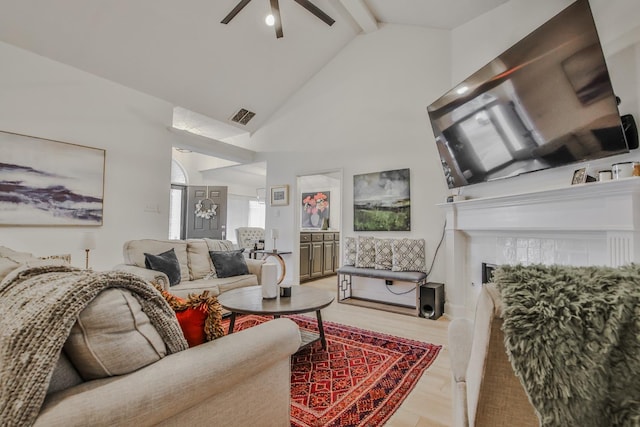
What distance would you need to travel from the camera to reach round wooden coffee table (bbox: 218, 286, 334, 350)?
2020mm

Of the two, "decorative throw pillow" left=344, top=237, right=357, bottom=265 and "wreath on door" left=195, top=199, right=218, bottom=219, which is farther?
"wreath on door" left=195, top=199, right=218, bottom=219

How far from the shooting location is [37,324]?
0.70 metres

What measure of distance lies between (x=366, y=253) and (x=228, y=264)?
1858 millimetres

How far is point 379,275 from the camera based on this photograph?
3.70 metres

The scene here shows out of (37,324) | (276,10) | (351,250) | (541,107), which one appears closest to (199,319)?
(37,324)

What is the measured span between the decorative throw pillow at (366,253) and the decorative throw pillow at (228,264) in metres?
1.55

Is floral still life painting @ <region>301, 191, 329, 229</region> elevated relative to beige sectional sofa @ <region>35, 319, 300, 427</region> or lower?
elevated

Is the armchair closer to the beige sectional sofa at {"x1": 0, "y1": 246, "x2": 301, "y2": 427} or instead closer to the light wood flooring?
the beige sectional sofa at {"x1": 0, "y1": 246, "x2": 301, "y2": 427}

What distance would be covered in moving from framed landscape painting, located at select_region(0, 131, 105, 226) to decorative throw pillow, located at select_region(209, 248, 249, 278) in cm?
175

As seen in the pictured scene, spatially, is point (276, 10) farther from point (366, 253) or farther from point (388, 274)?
point (388, 274)

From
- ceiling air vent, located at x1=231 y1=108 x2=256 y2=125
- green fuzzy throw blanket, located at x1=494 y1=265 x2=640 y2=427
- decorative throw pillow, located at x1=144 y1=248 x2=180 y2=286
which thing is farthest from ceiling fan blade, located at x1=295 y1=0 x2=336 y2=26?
green fuzzy throw blanket, located at x1=494 y1=265 x2=640 y2=427

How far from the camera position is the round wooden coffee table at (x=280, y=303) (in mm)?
2020

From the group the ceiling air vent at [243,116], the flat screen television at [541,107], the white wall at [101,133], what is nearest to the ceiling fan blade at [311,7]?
the flat screen television at [541,107]

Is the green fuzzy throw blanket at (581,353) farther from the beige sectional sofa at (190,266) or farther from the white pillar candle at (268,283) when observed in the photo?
the beige sectional sofa at (190,266)
